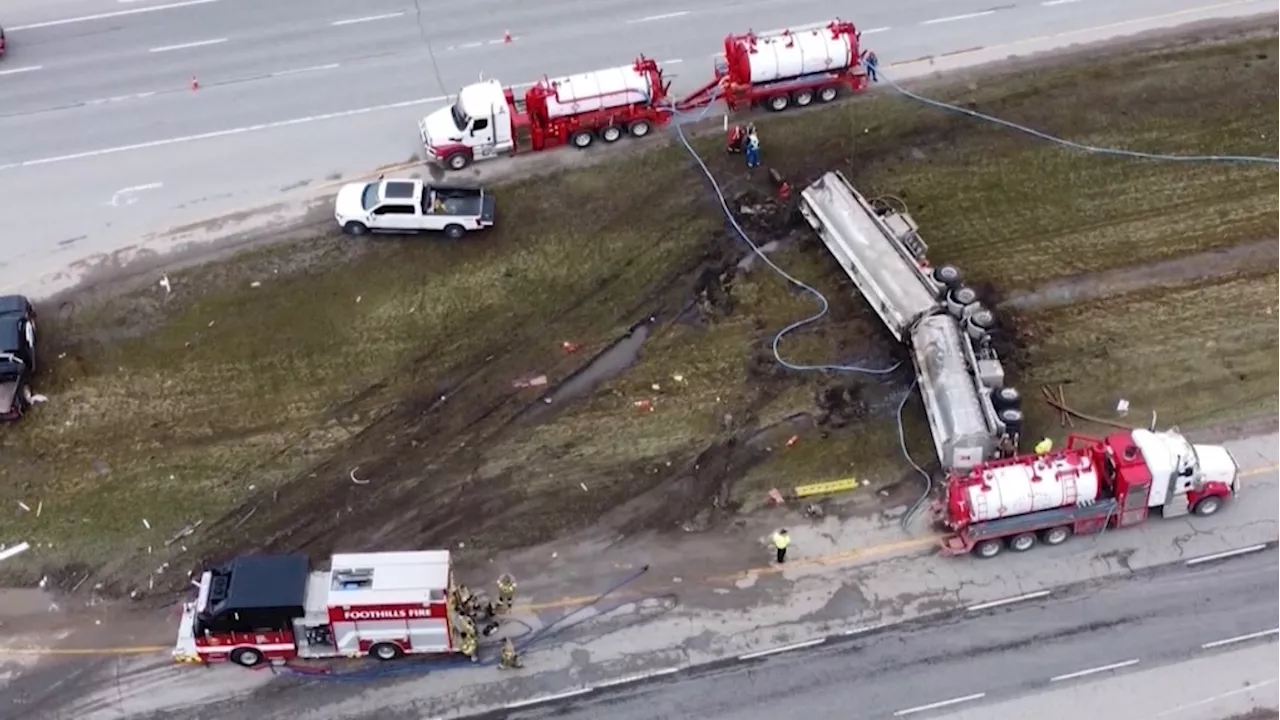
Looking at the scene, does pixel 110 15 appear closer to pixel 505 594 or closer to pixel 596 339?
pixel 596 339

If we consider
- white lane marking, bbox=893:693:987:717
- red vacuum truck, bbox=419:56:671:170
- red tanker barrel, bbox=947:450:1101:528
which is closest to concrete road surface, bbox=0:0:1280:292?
red vacuum truck, bbox=419:56:671:170

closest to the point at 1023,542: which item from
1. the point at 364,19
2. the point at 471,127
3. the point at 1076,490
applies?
the point at 1076,490

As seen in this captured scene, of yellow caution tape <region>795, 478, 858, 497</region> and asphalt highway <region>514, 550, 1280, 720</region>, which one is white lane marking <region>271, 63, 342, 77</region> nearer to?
yellow caution tape <region>795, 478, 858, 497</region>

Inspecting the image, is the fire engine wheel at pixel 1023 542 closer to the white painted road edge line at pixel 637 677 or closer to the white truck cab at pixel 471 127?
the white painted road edge line at pixel 637 677

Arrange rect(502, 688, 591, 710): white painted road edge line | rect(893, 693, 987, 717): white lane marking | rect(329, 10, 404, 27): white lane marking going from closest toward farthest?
1. rect(893, 693, 987, 717): white lane marking
2. rect(502, 688, 591, 710): white painted road edge line
3. rect(329, 10, 404, 27): white lane marking

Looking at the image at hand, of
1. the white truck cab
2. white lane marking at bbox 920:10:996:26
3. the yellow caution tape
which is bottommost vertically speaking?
the yellow caution tape

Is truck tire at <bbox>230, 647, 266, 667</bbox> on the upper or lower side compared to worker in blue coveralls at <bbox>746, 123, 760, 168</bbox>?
lower

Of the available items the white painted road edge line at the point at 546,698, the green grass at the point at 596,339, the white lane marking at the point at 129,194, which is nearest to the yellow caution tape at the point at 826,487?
the green grass at the point at 596,339

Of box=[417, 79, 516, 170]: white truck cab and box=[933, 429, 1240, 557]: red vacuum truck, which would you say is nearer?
box=[933, 429, 1240, 557]: red vacuum truck
